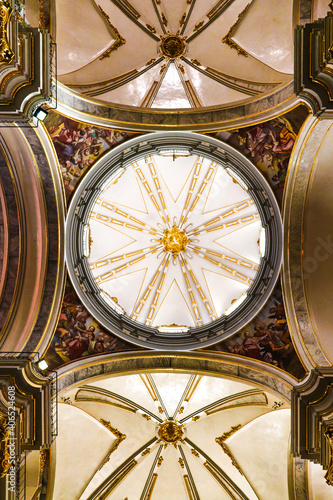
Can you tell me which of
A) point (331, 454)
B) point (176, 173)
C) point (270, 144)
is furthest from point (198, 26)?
point (331, 454)

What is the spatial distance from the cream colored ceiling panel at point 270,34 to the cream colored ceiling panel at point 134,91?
2516 millimetres

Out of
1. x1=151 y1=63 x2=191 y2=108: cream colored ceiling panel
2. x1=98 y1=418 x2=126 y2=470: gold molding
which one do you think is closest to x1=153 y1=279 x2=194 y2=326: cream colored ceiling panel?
x1=98 y1=418 x2=126 y2=470: gold molding

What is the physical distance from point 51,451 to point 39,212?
21.5ft

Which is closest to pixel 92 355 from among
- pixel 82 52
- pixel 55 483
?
pixel 55 483

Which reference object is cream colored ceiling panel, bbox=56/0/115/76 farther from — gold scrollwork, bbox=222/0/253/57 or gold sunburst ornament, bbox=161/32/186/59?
gold scrollwork, bbox=222/0/253/57

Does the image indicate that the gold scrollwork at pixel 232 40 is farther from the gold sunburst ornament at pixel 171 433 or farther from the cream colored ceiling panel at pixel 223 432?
the gold sunburst ornament at pixel 171 433

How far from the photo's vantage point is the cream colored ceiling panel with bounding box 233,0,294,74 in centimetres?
1006

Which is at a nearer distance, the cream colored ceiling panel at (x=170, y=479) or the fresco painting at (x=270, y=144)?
the fresco painting at (x=270, y=144)

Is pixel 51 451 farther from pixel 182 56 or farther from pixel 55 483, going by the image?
pixel 182 56

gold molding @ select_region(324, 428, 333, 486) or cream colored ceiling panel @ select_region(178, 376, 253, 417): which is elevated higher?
cream colored ceiling panel @ select_region(178, 376, 253, 417)

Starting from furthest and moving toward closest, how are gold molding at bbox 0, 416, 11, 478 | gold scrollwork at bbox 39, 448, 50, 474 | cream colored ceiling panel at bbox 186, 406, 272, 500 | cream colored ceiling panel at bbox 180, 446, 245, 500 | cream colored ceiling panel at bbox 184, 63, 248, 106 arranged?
cream colored ceiling panel at bbox 180, 446, 245, 500, cream colored ceiling panel at bbox 186, 406, 272, 500, cream colored ceiling panel at bbox 184, 63, 248, 106, gold scrollwork at bbox 39, 448, 50, 474, gold molding at bbox 0, 416, 11, 478

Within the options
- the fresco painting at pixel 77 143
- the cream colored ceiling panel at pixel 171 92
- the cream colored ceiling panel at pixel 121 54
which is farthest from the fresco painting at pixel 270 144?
the cream colored ceiling panel at pixel 121 54

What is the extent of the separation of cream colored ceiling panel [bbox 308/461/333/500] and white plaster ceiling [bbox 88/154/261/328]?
17.7 feet

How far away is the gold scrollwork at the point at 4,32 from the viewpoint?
6.29 metres
